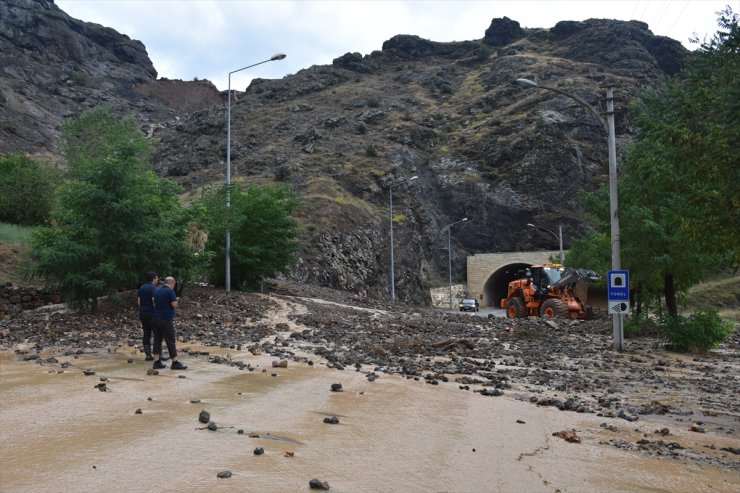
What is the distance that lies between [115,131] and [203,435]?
44.0m

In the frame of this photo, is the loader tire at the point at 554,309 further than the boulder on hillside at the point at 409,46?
No

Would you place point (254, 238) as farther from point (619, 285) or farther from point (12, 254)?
Result: point (619, 285)

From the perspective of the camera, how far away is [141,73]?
138 meters

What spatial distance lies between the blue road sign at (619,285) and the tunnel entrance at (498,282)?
1929 inches

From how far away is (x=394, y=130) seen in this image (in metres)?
84.1

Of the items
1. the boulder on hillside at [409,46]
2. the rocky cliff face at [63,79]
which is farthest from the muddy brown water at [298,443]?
the boulder on hillside at [409,46]

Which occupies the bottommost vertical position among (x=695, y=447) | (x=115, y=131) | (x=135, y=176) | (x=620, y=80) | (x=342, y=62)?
(x=695, y=447)

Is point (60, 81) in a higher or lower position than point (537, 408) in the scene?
higher

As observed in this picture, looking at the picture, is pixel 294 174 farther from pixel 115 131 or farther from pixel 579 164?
pixel 579 164

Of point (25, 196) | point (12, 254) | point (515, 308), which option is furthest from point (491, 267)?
point (12, 254)

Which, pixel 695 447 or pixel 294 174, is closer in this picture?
pixel 695 447

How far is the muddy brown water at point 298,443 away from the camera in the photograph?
4.63 meters

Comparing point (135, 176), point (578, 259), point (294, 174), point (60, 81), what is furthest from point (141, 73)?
point (135, 176)

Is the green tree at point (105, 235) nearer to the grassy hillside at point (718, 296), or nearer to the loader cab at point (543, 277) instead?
the loader cab at point (543, 277)
